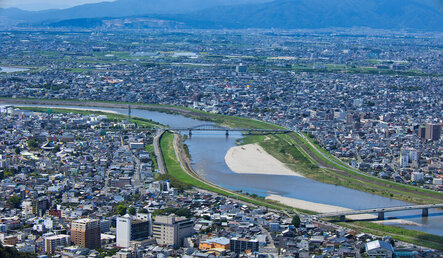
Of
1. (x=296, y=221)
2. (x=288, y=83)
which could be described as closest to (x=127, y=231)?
(x=296, y=221)

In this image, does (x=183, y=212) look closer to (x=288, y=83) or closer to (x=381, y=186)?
(x=381, y=186)

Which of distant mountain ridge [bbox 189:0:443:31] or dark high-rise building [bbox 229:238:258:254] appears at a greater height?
distant mountain ridge [bbox 189:0:443:31]

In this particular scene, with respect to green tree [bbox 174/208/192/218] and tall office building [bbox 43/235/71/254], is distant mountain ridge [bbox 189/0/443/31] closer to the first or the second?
green tree [bbox 174/208/192/218]

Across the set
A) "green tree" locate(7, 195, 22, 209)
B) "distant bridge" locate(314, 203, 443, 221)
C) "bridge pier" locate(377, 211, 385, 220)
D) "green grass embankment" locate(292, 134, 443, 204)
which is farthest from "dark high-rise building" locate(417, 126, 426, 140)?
"green tree" locate(7, 195, 22, 209)

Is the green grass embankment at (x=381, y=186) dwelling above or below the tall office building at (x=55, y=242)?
below

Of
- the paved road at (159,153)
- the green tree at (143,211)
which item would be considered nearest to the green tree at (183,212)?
the green tree at (143,211)

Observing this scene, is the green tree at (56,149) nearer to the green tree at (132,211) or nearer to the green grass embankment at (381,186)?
the green grass embankment at (381,186)
